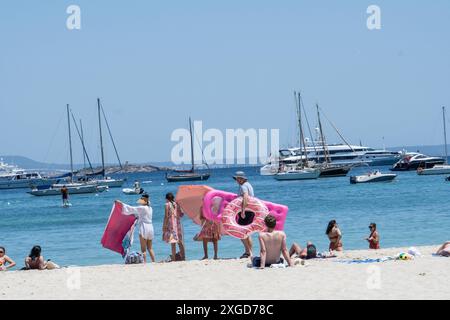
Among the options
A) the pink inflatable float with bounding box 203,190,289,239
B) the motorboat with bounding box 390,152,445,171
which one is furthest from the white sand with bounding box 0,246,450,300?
the motorboat with bounding box 390,152,445,171

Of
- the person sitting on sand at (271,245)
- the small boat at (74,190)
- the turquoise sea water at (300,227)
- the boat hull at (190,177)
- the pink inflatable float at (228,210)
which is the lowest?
the boat hull at (190,177)

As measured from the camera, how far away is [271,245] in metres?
13.0

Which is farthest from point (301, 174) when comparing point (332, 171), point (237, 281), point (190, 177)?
point (237, 281)

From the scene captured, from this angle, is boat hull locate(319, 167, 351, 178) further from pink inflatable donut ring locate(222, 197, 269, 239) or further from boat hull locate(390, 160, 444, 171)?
pink inflatable donut ring locate(222, 197, 269, 239)

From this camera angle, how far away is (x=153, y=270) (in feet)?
44.6

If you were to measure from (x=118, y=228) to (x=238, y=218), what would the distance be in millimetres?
2404

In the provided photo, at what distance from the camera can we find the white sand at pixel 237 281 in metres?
10.7

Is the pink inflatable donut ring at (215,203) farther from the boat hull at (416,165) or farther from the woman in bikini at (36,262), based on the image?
the boat hull at (416,165)

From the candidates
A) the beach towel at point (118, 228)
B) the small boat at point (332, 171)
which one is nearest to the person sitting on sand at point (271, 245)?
the beach towel at point (118, 228)

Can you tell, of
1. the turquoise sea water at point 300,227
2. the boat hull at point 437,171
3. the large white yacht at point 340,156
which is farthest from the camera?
the large white yacht at point 340,156

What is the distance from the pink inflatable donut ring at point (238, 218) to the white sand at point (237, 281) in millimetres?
729

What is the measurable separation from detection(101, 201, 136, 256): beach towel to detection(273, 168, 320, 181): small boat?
6404 cm
